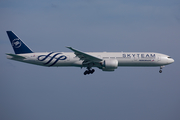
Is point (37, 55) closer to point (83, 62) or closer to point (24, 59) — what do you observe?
point (24, 59)

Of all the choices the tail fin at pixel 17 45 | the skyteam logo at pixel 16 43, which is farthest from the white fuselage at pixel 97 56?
the skyteam logo at pixel 16 43

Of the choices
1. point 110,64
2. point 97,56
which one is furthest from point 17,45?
point 110,64

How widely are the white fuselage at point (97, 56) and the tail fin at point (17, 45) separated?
3.74 ft

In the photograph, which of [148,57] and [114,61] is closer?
[114,61]

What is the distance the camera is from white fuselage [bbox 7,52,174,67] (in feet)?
142

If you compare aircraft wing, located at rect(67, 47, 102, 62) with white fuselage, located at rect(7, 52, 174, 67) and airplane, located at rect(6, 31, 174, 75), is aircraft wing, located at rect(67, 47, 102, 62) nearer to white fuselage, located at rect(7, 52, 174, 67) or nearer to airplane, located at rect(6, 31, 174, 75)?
airplane, located at rect(6, 31, 174, 75)

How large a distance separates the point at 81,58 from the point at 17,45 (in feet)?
39.9

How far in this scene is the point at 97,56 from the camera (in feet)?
144

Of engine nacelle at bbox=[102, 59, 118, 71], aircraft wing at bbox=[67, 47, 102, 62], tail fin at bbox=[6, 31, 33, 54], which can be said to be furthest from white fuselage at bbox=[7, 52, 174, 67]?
engine nacelle at bbox=[102, 59, 118, 71]

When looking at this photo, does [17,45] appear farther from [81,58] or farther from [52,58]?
[81,58]

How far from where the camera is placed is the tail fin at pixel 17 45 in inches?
1745

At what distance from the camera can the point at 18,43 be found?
44.7m

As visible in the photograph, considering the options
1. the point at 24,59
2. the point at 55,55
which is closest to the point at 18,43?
the point at 24,59

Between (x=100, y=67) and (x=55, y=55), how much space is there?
8.36 meters
